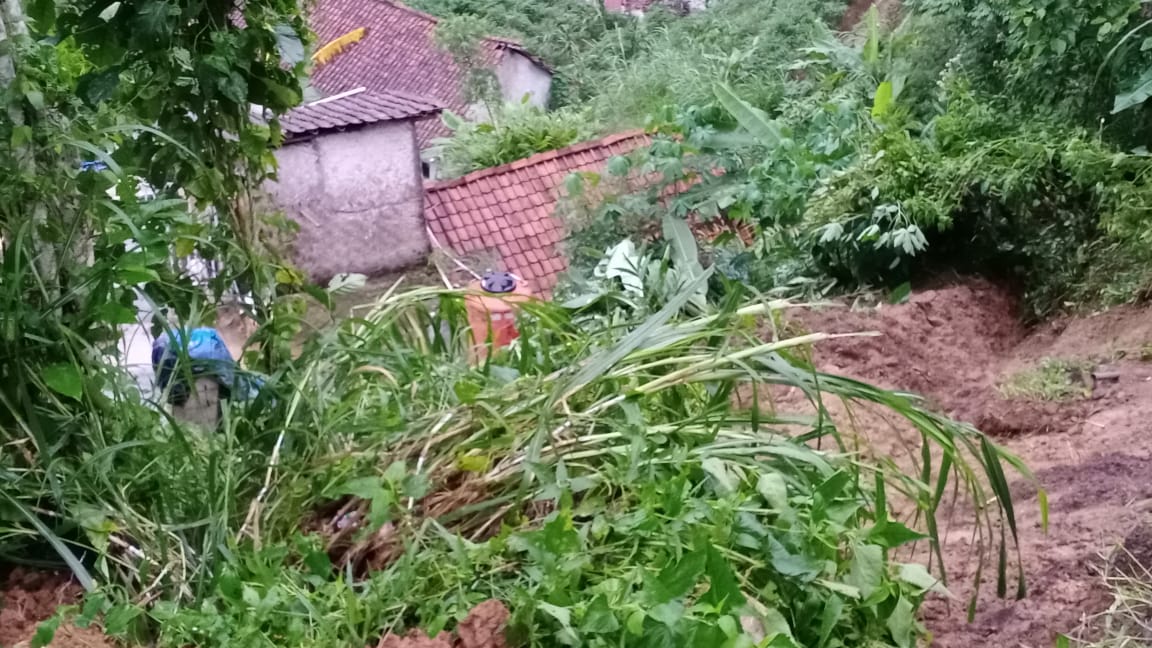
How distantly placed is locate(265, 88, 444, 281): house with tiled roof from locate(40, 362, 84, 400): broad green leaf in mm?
7551

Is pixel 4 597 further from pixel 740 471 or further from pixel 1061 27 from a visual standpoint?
pixel 1061 27

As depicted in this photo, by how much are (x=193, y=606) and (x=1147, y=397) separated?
282 cm

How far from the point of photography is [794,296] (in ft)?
15.8

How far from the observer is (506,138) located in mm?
10953

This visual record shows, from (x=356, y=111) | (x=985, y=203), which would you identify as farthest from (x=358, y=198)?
(x=985, y=203)

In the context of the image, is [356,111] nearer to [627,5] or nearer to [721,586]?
[627,5]

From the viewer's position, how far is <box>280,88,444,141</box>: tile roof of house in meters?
9.00

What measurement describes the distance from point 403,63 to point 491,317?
43.8ft

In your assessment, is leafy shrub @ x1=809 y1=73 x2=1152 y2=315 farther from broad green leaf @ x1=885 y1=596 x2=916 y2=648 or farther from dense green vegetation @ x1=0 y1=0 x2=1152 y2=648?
broad green leaf @ x1=885 y1=596 x2=916 y2=648

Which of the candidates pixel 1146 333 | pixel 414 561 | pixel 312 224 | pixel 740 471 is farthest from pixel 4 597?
pixel 312 224

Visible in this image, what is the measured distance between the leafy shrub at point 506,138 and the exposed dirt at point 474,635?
9606mm

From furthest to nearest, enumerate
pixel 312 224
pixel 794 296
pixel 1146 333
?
pixel 312 224
pixel 794 296
pixel 1146 333

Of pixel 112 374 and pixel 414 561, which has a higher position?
pixel 112 374

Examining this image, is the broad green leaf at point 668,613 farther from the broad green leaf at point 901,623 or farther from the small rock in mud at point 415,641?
the broad green leaf at point 901,623
